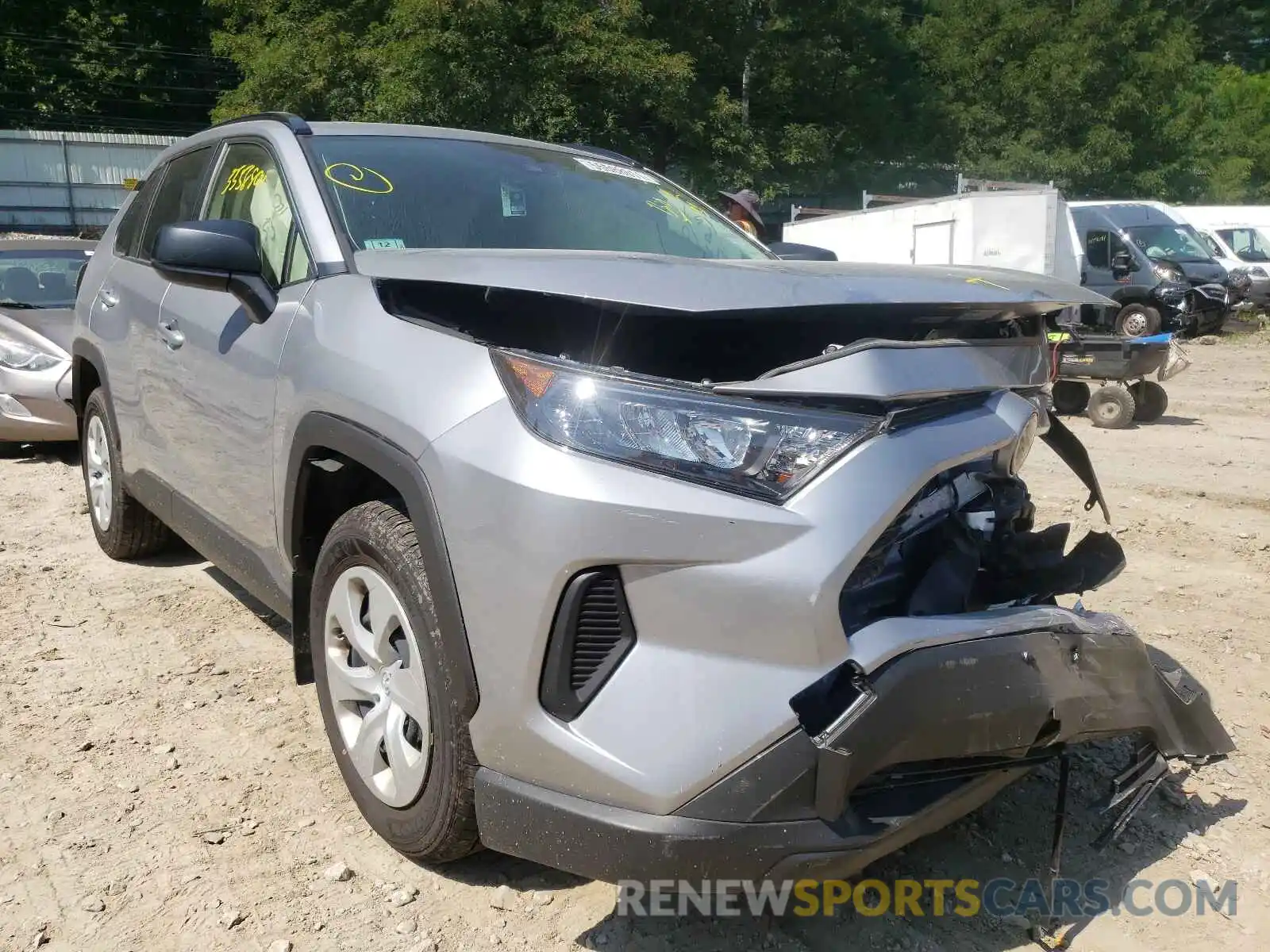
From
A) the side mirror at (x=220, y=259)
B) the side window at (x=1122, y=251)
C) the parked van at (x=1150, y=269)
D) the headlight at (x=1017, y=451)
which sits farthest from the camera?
the side window at (x=1122, y=251)

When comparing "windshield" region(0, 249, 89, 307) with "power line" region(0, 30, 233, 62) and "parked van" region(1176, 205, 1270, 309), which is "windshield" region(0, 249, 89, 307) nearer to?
"parked van" region(1176, 205, 1270, 309)

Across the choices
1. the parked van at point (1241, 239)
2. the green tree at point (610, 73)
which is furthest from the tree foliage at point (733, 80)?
the parked van at point (1241, 239)

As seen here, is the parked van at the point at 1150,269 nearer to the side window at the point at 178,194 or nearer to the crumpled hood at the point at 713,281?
the side window at the point at 178,194

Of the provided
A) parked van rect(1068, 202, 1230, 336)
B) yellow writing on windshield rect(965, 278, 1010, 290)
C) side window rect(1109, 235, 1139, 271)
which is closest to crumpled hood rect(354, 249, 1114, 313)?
yellow writing on windshield rect(965, 278, 1010, 290)

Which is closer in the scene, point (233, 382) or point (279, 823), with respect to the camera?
point (279, 823)

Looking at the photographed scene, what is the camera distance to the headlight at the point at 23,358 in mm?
7195

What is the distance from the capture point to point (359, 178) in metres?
3.24

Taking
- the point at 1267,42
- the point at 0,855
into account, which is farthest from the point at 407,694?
the point at 1267,42

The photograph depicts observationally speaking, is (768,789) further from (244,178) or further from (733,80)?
(733,80)

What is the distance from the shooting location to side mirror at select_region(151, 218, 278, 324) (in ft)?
9.58

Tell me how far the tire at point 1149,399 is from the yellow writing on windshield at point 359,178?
8.22 m

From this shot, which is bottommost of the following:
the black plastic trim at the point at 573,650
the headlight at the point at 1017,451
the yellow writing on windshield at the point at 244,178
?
the black plastic trim at the point at 573,650

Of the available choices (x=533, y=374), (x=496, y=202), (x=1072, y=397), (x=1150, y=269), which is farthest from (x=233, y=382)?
(x=1150, y=269)

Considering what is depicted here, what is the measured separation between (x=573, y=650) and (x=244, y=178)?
7.81ft
